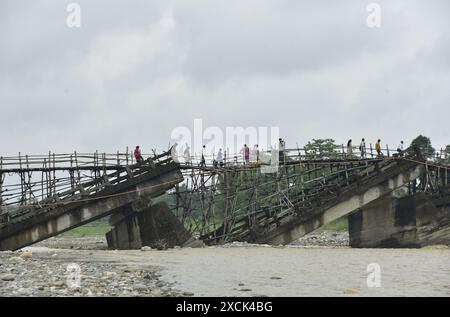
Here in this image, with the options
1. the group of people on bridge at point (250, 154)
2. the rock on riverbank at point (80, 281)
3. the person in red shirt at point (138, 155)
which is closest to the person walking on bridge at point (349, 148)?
the group of people on bridge at point (250, 154)

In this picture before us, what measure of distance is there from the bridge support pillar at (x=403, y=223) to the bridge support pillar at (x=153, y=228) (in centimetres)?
1102

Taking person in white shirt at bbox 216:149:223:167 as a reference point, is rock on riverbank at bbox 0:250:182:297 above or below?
below

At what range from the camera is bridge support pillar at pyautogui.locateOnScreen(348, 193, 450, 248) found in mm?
35781

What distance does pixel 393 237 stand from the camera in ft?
119

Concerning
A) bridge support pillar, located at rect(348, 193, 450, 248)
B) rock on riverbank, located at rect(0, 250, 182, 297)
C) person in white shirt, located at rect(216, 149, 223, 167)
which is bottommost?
bridge support pillar, located at rect(348, 193, 450, 248)

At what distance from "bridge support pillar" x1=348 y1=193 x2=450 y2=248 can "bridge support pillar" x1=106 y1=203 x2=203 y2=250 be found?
11015 millimetres

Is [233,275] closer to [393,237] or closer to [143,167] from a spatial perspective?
[143,167]

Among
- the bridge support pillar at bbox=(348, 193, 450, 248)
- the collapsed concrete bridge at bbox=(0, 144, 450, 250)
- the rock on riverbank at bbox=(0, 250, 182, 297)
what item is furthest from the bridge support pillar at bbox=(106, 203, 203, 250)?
the bridge support pillar at bbox=(348, 193, 450, 248)

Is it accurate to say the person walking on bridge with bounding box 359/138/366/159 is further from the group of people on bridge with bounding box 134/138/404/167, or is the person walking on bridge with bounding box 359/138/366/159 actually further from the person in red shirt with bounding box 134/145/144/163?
the person in red shirt with bounding box 134/145/144/163

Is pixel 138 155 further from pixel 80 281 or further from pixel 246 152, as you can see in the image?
pixel 80 281

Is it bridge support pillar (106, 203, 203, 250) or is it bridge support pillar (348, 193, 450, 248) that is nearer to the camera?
bridge support pillar (106, 203, 203, 250)

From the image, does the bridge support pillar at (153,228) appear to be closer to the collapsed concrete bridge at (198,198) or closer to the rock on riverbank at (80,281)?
the collapsed concrete bridge at (198,198)

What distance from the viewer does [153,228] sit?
32.1 m
